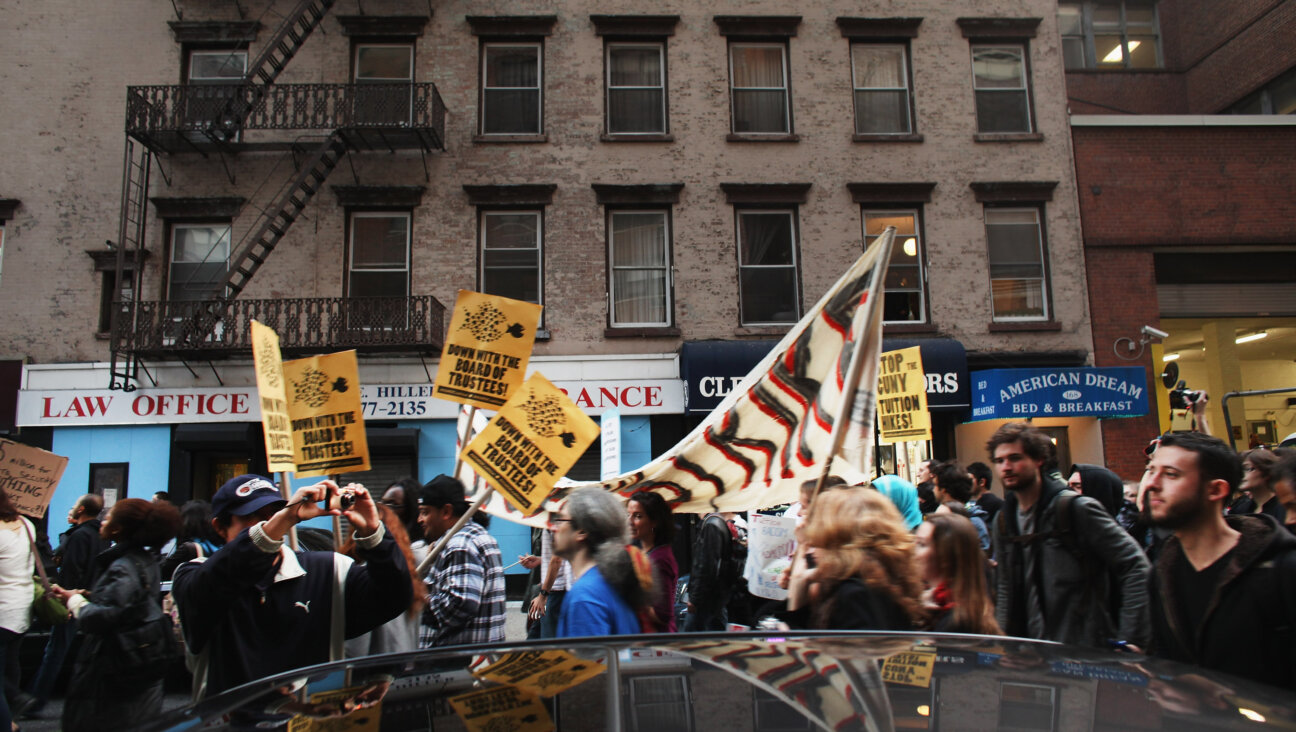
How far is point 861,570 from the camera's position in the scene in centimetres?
287

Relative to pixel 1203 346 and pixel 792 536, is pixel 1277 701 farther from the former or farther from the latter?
pixel 1203 346

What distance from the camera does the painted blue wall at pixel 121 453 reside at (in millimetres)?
13398

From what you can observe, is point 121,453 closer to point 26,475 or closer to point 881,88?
point 26,475

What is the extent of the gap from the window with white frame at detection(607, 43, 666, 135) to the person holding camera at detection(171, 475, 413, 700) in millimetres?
12338

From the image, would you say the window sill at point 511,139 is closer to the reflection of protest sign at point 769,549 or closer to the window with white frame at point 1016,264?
the window with white frame at point 1016,264

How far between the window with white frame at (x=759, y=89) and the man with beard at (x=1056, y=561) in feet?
39.3

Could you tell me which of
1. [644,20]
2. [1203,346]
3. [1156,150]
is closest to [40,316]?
[644,20]

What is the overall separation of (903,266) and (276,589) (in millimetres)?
13174

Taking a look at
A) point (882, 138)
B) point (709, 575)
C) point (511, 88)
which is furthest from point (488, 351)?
point (882, 138)

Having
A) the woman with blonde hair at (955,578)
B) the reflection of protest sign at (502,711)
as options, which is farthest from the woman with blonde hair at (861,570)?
the reflection of protest sign at (502,711)

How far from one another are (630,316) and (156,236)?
832 cm

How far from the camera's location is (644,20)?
48.6ft

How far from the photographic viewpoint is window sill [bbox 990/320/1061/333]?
14.3 m

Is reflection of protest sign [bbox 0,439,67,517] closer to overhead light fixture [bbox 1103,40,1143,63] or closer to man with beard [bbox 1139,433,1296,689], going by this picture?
man with beard [bbox 1139,433,1296,689]
